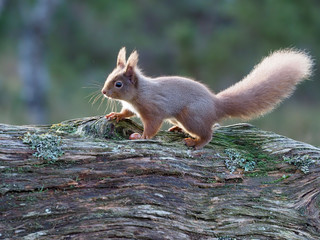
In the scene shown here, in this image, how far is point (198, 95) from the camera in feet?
15.5

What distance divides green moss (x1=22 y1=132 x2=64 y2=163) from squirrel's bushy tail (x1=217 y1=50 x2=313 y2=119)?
1.92 m

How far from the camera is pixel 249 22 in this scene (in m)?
12.8

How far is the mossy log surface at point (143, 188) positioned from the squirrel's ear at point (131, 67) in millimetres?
784

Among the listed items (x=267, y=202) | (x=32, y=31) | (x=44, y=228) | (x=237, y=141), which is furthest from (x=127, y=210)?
(x=32, y=31)

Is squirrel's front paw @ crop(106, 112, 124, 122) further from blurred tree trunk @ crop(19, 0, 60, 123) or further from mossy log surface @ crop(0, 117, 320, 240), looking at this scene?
blurred tree trunk @ crop(19, 0, 60, 123)

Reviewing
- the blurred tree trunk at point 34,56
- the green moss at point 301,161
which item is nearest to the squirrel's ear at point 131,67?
the green moss at point 301,161

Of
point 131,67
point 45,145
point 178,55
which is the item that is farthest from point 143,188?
point 178,55

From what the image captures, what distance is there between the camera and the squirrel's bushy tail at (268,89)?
15.6 feet

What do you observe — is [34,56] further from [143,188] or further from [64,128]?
[143,188]

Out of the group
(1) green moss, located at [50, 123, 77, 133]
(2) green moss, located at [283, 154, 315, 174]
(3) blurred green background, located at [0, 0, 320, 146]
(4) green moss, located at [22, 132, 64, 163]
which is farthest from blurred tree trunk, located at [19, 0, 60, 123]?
(2) green moss, located at [283, 154, 315, 174]

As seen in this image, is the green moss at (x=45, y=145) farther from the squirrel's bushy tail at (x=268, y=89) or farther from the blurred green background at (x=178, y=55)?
the blurred green background at (x=178, y=55)

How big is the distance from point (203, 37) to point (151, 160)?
42.0 feet

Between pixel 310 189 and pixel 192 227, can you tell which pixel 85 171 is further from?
pixel 310 189

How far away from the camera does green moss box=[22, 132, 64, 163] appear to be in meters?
3.52
